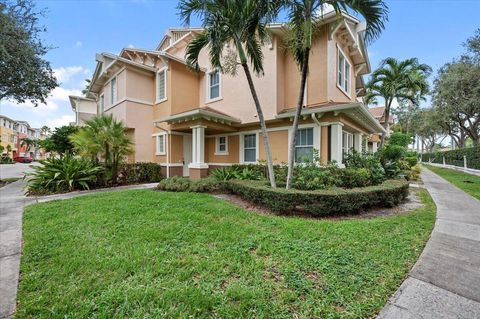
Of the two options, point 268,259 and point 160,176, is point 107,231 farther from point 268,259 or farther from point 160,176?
point 160,176

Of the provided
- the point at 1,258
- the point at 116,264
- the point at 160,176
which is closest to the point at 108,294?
the point at 116,264

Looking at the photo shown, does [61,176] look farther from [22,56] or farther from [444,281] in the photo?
[444,281]

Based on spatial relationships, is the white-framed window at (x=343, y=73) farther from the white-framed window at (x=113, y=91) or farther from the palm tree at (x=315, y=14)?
the white-framed window at (x=113, y=91)

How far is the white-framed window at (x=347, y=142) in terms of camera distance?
34.4ft

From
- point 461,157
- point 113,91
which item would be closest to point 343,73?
point 113,91

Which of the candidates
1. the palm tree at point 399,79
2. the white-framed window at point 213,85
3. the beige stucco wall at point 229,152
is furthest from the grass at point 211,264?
the palm tree at point 399,79

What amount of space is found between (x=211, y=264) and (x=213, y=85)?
12221 millimetres

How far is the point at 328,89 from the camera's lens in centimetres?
995

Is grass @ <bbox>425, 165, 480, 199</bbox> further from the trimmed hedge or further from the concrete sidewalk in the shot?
the concrete sidewalk

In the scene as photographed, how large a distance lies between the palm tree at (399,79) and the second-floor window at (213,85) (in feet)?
37.2

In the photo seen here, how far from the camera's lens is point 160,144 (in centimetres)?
1435

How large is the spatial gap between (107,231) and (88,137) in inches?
296

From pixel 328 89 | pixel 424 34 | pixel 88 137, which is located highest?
pixel 424 34

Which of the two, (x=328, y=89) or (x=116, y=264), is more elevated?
(x=328, y=89)
